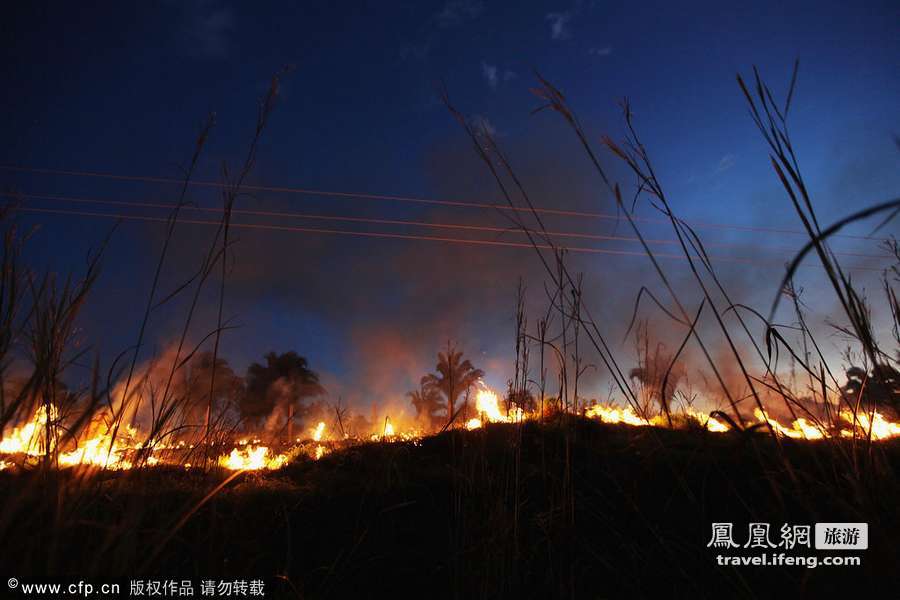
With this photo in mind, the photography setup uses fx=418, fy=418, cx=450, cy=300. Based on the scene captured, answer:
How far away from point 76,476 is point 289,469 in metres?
5.58

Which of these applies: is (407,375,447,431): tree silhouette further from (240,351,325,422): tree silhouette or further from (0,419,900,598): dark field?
(0,419,900,598): dark field

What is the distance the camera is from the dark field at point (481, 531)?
1052 millimetres

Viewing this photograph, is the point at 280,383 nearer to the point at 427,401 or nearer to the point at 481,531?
the point at 427,401

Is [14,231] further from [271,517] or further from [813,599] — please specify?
[813,599]

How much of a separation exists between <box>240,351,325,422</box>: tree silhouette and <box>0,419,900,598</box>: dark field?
3562 centimetres

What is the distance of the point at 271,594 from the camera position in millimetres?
1675

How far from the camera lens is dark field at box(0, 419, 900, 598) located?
1.05m

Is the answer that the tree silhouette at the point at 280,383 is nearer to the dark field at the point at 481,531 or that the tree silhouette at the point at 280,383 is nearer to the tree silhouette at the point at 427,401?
the tree silhouette at the point at 427,401

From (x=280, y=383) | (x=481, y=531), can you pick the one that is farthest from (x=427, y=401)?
(x=481, y=531)

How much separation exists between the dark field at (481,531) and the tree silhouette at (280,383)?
35621mm

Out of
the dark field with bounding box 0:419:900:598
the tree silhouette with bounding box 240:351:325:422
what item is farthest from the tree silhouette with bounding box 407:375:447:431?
the dark field with bounding box 0:419:900:598

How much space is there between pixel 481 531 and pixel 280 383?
38.6 metres

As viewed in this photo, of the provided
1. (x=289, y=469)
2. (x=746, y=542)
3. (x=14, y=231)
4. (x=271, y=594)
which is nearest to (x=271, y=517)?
(x=271, y=594)

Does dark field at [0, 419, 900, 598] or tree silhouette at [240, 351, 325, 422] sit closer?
dark field at [0, 419, 900, 598]
